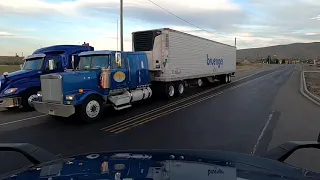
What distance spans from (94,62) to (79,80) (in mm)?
1772

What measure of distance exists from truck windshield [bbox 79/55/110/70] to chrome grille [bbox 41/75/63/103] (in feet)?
6.41

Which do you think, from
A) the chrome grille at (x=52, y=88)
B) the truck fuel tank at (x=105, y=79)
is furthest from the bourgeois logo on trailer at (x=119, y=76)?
the chrome grille at (x=52, y=88)

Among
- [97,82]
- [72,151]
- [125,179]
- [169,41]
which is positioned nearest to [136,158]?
[125,179]

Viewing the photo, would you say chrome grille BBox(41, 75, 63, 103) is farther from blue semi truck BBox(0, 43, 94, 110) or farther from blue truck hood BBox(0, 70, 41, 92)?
blue truck hood BBox(0, 70, 41, 92)

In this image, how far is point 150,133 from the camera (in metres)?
9.47

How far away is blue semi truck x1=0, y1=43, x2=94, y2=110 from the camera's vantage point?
47.1 feet

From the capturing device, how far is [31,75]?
1516 cm

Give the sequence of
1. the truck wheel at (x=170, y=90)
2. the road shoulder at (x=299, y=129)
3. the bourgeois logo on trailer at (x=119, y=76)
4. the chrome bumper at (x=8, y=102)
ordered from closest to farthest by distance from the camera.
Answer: the road shoulder at (x=299, y=129)
the bourgeois logo on trailer at (x=119, y=76)
the chrome bumper at (x=8, y=102)
the truck wheel at (x=170, y=90)

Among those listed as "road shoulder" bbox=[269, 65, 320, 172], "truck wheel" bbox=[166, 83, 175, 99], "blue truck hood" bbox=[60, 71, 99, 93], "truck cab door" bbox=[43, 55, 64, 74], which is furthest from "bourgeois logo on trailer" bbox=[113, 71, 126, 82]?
"road shoulder" bbox=[269, 65, 320, 172]

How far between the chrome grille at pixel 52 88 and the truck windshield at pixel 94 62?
6.41ft

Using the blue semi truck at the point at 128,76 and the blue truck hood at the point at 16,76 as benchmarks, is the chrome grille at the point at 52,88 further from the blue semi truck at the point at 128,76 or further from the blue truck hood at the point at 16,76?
the blue truck hood at the point at 16,76

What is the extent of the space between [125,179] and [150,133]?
7.08m

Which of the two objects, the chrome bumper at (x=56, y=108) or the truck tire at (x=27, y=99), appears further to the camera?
the truck tire at (x=27, y=99)

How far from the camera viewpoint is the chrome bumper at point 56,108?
36.9 feet
